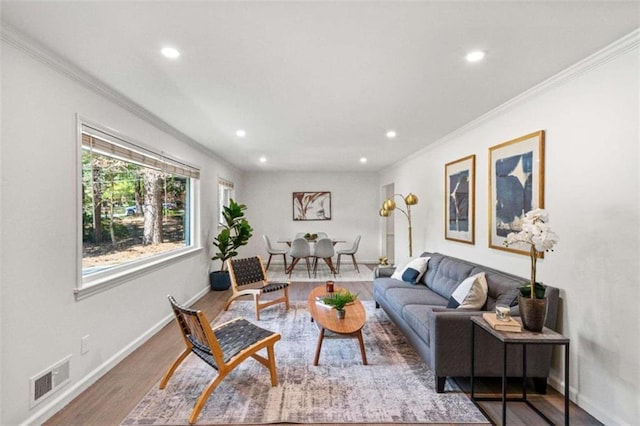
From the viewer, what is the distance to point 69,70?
2.14 meters

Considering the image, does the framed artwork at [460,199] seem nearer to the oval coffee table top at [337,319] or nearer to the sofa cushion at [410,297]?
the sofa cushion at [410,297]

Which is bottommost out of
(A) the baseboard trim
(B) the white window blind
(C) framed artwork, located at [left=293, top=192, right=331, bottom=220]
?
(A) the baseboard trim

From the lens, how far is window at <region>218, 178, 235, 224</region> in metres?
6.03

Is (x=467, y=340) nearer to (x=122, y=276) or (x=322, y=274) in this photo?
(x=122, y=276)

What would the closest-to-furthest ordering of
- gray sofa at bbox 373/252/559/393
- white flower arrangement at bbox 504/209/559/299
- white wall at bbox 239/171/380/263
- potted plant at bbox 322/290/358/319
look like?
white flower arrangement at bbox 504/209/559/299
gray sofa at bbox 373/252/559/393
potted plant at bbox 322/290/358/319
white wall at bbox 239/171/380/263

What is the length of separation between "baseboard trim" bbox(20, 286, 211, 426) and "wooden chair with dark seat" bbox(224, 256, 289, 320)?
99 centimetres

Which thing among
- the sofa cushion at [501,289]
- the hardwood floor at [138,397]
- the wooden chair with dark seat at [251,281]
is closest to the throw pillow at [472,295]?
the sofa cushion at [501,289]

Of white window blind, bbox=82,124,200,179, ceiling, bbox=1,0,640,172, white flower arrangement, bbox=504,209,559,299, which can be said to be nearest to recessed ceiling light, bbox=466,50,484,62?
ceiling, bbox=1,0,640,172

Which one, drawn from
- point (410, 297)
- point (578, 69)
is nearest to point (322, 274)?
point (410, 297)

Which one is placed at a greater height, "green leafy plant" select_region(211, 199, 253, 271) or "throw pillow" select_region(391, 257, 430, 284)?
"green leafy plant" select_region(211, 199, 253, 271)

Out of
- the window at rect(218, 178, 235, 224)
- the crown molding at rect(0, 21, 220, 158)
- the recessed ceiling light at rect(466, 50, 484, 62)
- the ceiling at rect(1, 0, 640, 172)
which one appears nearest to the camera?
the ceiling at rect(1, 0, 640, 172)

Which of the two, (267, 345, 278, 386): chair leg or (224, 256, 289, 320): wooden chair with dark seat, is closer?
(267, 345, 278, 386): chair leg

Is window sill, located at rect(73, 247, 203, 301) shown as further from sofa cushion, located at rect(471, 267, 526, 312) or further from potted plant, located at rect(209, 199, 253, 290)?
sofa cushion, located at rect(471, 267, 526, 312)

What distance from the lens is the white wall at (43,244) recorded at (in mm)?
1750
